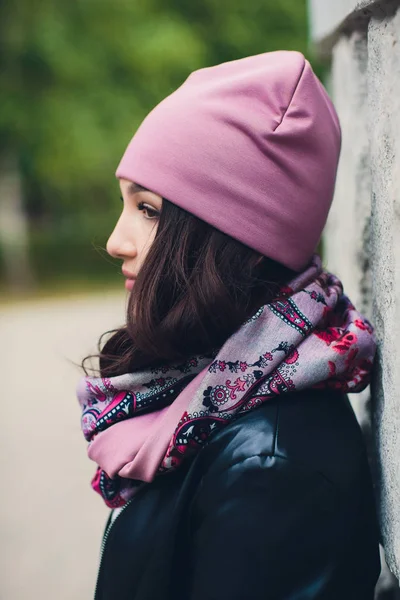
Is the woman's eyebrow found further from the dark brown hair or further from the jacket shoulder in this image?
the jacket shoulder

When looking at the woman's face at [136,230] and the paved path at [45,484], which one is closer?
the woman's face at [136,230]

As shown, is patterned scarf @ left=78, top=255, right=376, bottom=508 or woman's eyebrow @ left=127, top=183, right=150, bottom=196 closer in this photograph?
patterned scarf @ left=78, top=255, right=376, bottom=508

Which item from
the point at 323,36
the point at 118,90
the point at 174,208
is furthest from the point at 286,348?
the point at 118,90

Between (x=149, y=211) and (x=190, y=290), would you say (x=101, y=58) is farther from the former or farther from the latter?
→ (x=190, y=290)

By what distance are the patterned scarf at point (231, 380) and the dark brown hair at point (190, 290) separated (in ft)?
0.19

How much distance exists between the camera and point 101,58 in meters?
14.2

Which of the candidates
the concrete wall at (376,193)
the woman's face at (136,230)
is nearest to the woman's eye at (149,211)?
the woman's face at (136,230)

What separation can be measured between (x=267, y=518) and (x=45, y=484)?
3652mm

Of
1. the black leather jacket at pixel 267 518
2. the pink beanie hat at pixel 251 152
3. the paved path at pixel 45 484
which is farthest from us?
the paved path at pixel 45 484

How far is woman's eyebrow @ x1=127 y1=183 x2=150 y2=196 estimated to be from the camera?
1.64 metres

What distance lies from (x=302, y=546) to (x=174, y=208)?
718 mm

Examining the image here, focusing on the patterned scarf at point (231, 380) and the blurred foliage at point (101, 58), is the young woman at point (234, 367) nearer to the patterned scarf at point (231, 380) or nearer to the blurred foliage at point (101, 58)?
the patterned scarf at point (231, 380)

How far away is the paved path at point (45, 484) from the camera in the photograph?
360 centimetres

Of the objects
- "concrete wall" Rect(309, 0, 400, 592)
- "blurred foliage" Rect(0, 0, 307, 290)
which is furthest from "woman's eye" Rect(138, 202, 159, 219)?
"blurred foliage" Rect(0, 0, 307, 290)
